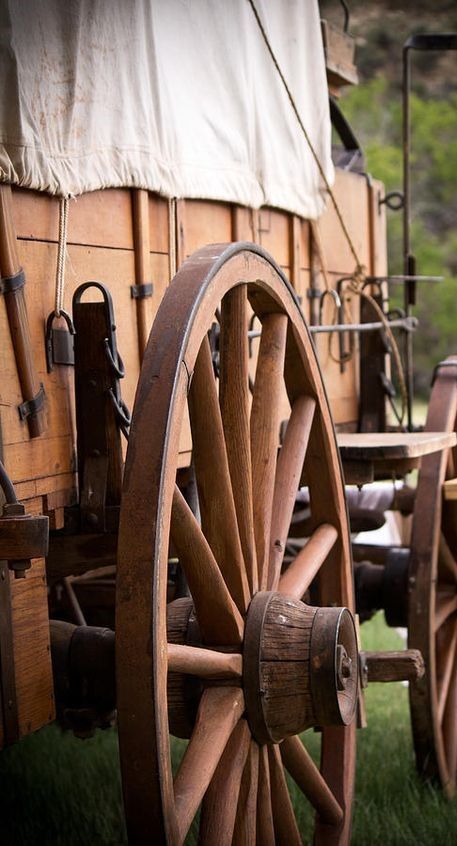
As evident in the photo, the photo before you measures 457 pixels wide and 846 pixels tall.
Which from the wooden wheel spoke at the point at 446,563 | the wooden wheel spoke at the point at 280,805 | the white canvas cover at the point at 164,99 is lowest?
the wooden wheel spoke at the point at 280,805

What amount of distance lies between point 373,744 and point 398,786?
0.63 metres

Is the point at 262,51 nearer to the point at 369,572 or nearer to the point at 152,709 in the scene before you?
the point at 369,572

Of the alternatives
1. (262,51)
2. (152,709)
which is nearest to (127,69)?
(262,51)

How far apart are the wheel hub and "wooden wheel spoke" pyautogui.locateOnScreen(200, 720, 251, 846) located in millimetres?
44

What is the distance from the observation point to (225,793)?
7.08 feet

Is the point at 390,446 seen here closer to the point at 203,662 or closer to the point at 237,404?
the point at 237,404

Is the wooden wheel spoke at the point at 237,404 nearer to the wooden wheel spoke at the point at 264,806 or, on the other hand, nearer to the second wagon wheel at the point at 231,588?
the second wagon wheel at the point at 231,588

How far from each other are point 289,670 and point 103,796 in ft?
6.16

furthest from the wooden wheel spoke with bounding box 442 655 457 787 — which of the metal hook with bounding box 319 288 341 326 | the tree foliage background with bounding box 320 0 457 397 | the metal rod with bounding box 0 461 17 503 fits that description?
the tree foliage background with bounding box 320 0 457 397

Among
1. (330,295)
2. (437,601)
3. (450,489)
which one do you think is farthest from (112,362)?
(437,601)

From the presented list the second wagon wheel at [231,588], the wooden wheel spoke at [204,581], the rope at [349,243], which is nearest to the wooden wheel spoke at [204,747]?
the second wagon wheel at [231,588]

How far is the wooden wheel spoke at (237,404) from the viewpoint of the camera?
236cm

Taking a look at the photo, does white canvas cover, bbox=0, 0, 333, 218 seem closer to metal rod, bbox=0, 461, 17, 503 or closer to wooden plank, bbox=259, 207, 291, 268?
wooden plank, bbox=259, 207, 291, 268

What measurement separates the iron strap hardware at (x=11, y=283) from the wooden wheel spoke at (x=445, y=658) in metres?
2.34
